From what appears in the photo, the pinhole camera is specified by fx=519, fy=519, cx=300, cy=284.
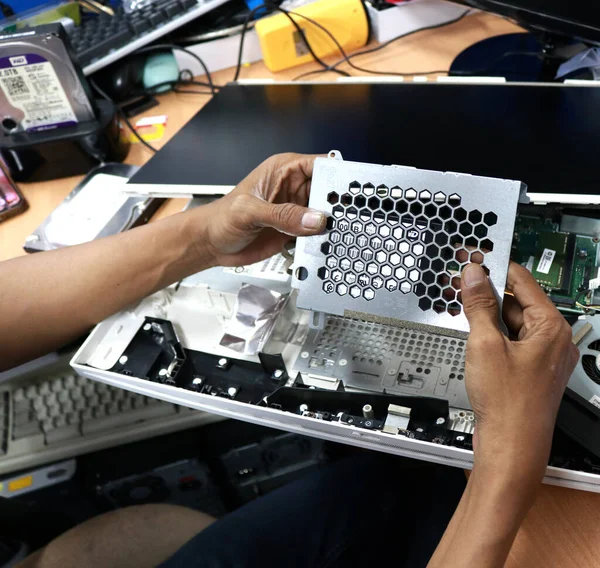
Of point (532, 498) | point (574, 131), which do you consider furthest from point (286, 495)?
point (574, 131)

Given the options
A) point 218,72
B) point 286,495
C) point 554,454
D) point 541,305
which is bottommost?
point 286,495

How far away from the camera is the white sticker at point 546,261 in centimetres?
87

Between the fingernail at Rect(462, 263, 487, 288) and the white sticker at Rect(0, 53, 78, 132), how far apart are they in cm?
106

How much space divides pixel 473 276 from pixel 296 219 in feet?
0.83

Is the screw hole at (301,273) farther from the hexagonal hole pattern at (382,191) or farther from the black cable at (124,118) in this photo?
the black cable at (124,118)

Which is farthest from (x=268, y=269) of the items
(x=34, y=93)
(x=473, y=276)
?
(x=34, y=93)

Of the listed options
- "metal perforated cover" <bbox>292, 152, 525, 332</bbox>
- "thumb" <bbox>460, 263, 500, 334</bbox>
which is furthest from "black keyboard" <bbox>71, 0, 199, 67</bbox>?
"thumb" <bbox>460, 263, 500, 334</bbox>

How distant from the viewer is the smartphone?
129 centimetres

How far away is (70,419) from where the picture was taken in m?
1.10

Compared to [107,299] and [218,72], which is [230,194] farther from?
[218,72]

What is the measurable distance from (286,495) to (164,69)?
1.23 meters

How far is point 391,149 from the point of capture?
97cm

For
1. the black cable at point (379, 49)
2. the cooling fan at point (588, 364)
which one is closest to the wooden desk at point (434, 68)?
the black cable at point (379, 49)

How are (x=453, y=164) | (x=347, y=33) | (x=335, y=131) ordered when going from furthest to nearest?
(x=347, y=33) < (x=335, y=131) < (x=453, y=164)
